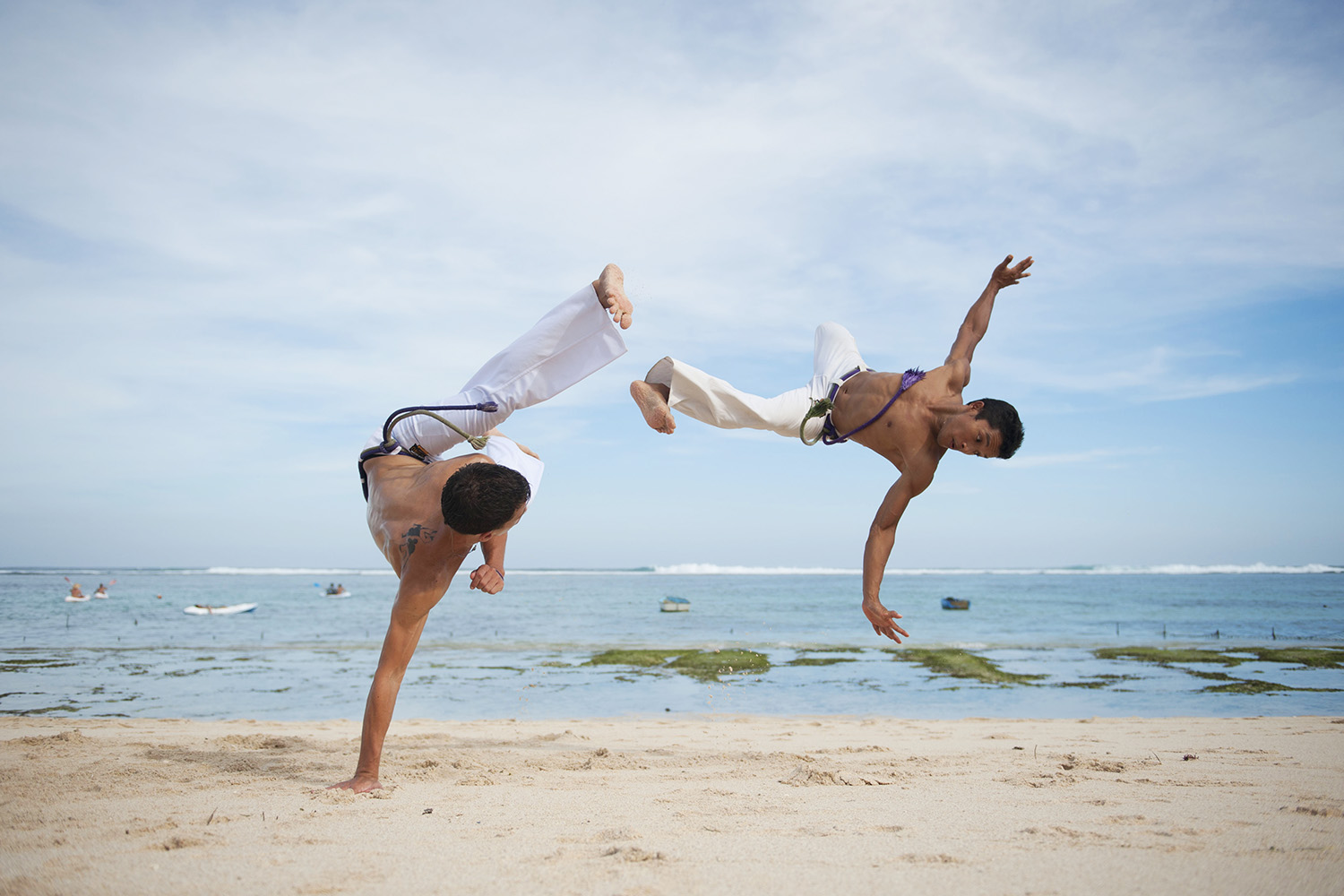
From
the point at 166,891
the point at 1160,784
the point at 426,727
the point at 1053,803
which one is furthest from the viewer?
the point at 426,727

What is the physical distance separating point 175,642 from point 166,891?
21903 mm

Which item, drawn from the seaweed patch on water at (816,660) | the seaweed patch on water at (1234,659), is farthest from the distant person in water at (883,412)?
the seaweed patch on water at (816,660)

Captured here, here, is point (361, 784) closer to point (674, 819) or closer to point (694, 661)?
point (674, 819)

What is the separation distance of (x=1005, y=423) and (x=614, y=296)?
8.47 feet

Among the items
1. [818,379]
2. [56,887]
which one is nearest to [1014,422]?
[818,379]

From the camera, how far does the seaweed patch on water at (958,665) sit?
14852 mm

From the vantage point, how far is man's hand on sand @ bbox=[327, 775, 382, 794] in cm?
475

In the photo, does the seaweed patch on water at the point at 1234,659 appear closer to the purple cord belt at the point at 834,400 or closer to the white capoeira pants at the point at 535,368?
the purple cord belt at the point at 834,400

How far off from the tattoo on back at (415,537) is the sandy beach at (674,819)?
138 cm

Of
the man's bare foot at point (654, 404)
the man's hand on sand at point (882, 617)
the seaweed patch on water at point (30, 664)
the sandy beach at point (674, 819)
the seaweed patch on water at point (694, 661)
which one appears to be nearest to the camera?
the sandy beach at point (674, 819)

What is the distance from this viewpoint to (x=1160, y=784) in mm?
4812

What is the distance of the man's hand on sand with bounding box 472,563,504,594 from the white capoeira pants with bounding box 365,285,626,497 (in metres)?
0.67

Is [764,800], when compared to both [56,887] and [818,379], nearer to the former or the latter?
[818,379]

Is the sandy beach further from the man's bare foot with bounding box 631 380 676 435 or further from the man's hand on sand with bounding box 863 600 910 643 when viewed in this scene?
the man's bare foot with bounding box 631 380 676 435
